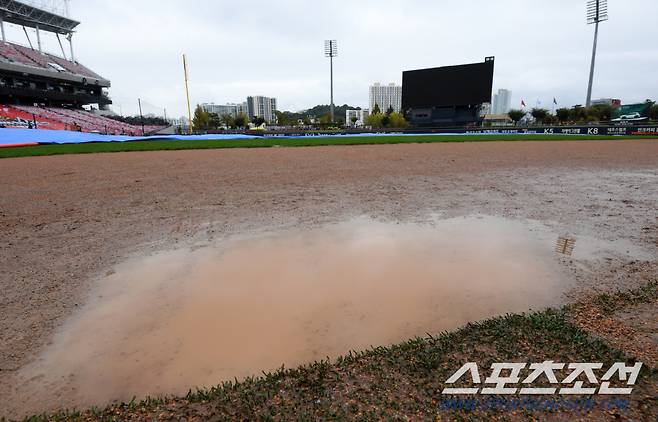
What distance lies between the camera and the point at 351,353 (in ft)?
6.15

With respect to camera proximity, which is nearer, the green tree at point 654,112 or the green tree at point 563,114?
the green tree at point 563,114

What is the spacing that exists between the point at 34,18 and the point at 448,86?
207 feet

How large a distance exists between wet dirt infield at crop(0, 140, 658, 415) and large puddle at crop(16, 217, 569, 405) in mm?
72

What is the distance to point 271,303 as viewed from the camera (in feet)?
8.04

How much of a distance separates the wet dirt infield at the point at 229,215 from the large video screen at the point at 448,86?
36.9 metres

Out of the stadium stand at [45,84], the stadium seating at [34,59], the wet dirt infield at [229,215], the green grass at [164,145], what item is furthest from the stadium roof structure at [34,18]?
the wet dirt infield at [229,215]

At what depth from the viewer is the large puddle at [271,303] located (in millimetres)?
1828

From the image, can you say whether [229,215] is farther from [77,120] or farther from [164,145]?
[77,120]

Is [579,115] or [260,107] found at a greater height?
[260,107]

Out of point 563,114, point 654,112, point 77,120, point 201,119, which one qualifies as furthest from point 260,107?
point 654,112

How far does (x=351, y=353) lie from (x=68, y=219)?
475 cm

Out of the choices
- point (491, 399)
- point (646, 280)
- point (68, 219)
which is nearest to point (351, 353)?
point (491, 399)

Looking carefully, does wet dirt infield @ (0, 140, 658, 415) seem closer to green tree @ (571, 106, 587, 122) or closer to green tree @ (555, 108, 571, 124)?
green tree @ (571, 106, 587, 122)

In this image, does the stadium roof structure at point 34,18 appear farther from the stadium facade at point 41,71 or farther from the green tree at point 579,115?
the green tree at point 579,115
